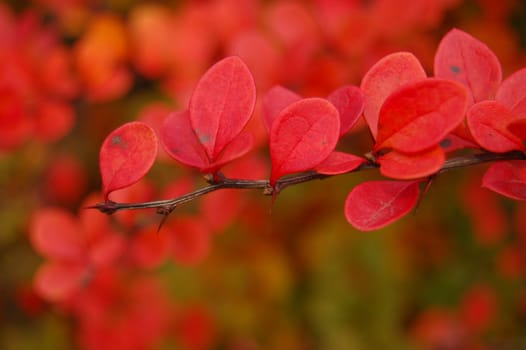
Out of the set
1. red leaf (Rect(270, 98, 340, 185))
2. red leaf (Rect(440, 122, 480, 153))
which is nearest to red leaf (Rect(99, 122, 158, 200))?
red leaf (Rect(270, 98, 340, 185))

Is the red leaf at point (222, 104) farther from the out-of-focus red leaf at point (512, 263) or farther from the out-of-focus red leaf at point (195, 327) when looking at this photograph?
the out-of-focus red leaf at point (512, 263)

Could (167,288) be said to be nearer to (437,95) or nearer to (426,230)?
(426,230)

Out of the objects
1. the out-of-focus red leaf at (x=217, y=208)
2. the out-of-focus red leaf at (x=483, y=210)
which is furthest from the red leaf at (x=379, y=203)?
the out-of-focus red leaf at (x=483, y=210)

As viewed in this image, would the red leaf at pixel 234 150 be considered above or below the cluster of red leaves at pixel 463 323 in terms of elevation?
above

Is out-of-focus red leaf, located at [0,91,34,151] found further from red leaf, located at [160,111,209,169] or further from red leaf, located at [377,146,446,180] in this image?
red leaf, located at [377,146,446,180]

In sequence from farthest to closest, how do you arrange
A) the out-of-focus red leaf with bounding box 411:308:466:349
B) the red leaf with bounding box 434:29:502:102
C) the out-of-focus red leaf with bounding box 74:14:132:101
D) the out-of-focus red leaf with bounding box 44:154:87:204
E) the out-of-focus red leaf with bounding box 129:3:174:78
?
the out-of-focus red leaf with bounding box 44:154:87:204 < the out-of-focus red leaf with bounding box 411:308:466:349 < the out-of-focus red leaf with bounding box 129:3:174:78 < the out-of-focus red leaf with bounding box 74:14:132:101 < the red leaf with bounding box 434:29:502:102

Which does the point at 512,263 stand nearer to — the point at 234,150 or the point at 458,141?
the point at 458,141

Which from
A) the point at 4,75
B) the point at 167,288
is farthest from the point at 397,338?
the point at 4,75
